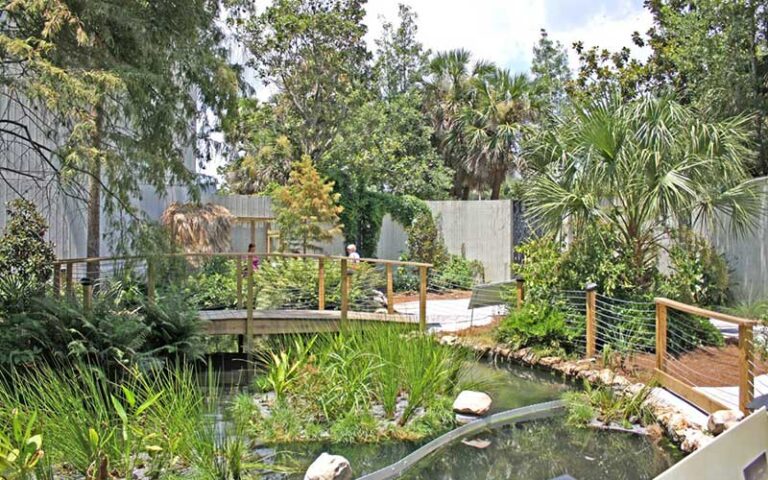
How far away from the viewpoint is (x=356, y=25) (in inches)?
608

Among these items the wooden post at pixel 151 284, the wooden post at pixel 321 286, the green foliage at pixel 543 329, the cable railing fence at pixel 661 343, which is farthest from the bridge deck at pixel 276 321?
the cable railing fence at pixel 661 343

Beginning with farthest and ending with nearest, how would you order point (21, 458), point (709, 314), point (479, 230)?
point (479, 230)
point (709, 314)
point (21, 458)

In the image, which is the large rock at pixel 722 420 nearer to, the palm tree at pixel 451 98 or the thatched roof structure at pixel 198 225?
the thatched roof structure at pixel 198 225

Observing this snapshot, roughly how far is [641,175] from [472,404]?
10.6ft

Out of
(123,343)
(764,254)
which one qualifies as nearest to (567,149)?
(764,254)

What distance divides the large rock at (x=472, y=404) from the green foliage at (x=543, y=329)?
6.22ft

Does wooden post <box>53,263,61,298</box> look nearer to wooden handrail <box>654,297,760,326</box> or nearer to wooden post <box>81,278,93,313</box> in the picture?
wooden post <box>81,278,93,313</box>

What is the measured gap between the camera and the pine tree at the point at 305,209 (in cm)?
1269

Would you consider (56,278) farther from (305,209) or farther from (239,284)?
(305,209)

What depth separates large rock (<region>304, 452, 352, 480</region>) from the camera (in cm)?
416

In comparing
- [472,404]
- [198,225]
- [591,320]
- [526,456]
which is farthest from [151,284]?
[591,320]

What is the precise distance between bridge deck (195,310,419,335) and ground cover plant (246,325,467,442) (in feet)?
8.21

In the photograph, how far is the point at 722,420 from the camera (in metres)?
4.70

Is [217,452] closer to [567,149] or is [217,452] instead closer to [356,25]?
[567,149]
